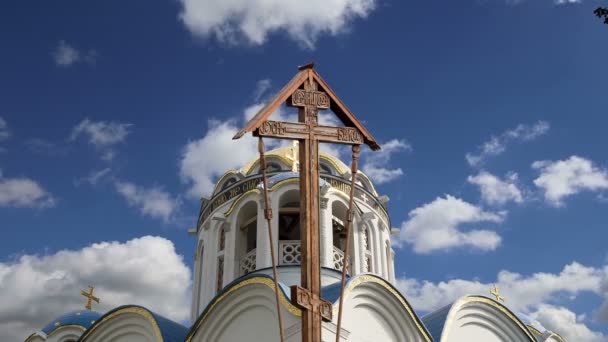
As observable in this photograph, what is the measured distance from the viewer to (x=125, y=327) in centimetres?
1119

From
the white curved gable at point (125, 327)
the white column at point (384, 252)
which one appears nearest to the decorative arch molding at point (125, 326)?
the white curved gable at point (125, 327)

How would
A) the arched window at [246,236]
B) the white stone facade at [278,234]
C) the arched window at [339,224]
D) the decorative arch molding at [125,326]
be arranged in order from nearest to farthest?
1. the decorative arch molding at [125,326]
2. the white stone facade at [278,234]
3. the arched window at [246,236]
4. the arched window at [339,224]

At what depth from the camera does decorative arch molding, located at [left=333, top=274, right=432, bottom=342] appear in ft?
31.8

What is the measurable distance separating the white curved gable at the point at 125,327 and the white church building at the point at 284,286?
18mm

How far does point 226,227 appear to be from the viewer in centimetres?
1309

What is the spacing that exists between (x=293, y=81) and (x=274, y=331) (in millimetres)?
4920

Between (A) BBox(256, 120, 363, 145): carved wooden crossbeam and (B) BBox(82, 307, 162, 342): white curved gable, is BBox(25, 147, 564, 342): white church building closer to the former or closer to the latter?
(B) BBox(82, 307, 162, 342): white curved gable

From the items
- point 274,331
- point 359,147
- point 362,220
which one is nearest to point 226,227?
A: point 362,220

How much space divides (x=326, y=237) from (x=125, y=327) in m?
3.98

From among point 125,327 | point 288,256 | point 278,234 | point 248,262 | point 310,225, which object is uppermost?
point 278,234

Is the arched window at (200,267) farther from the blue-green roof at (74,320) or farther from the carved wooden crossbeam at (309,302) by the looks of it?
the carved wooden crossbeam at (309,302)

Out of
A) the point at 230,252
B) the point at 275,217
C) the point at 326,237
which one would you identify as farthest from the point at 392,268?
the point at 230,252

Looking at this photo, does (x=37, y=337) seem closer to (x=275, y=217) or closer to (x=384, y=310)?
(x=275, y=217)

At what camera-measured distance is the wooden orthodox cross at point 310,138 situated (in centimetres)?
465
